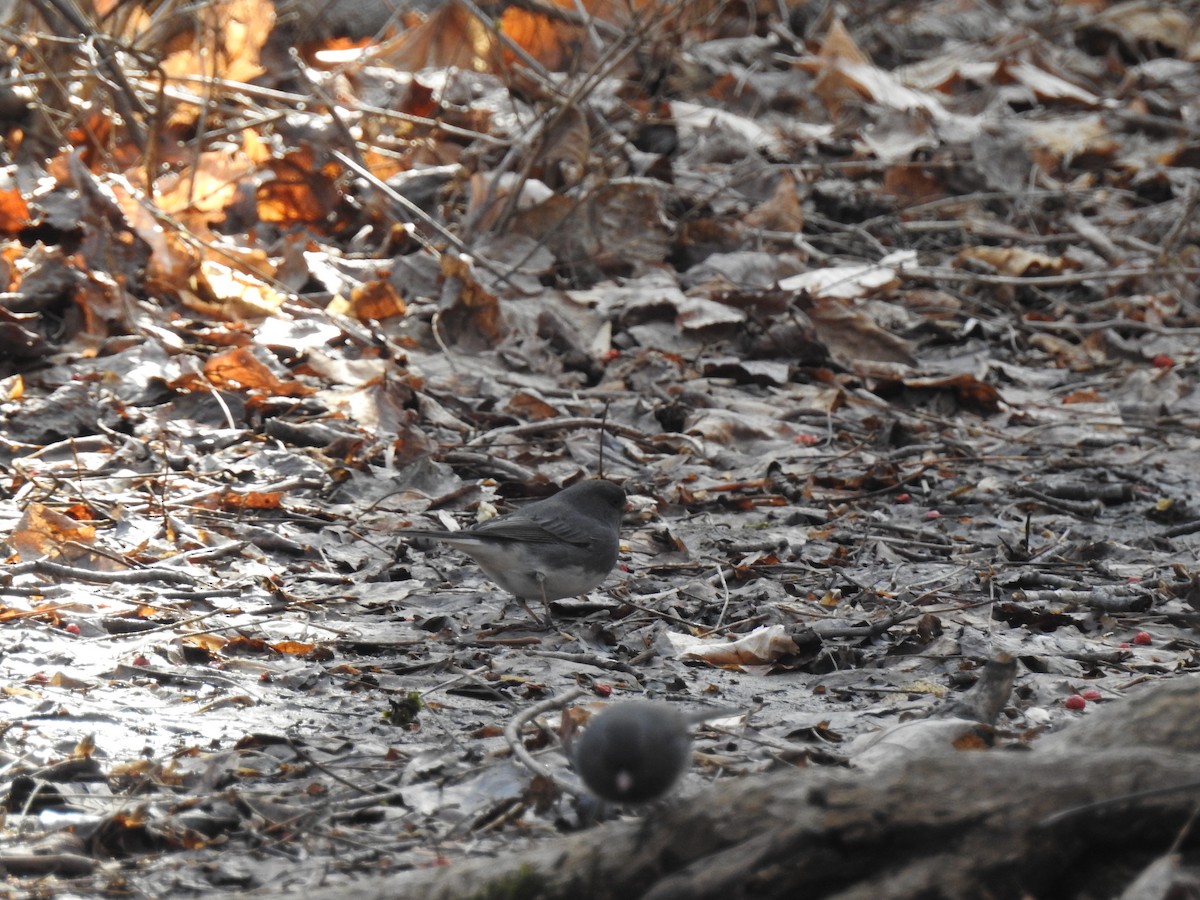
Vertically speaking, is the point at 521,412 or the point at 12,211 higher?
the point at 12,211

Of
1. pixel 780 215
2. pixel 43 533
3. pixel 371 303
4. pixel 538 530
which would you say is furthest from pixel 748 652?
pixel 780 215

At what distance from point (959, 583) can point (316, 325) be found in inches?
117

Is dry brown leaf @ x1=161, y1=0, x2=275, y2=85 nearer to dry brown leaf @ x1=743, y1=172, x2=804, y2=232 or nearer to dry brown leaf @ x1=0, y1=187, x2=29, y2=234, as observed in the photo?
dry brown leaf @ x1=0, y1=187, x2=29, y2=234

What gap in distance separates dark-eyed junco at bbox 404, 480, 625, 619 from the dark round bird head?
1.73 m

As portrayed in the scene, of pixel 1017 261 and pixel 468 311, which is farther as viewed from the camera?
pixel 1017 261

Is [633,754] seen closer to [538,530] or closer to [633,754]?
[633,754]

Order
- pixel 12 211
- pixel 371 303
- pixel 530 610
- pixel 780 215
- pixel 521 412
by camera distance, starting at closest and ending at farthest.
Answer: pixel 530 610 → pixel 521 412 → pixel 12 211 → pixel 371 303 → pixel 780 215

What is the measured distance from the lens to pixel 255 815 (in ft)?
8.47

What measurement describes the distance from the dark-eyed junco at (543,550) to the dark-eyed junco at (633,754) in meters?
1.73

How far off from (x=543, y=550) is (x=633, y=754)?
6.08 ft

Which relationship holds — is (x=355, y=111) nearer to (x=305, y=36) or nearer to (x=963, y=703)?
(x=305, y=36)

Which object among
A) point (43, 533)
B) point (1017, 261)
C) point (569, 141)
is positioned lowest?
point (1017, 261)

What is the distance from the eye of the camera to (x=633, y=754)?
2123mm

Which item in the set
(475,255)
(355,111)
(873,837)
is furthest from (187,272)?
(873,837)
